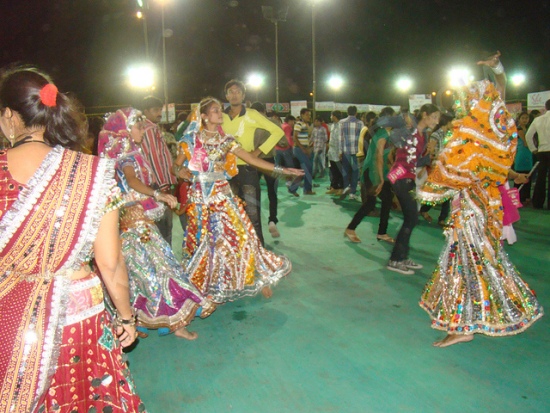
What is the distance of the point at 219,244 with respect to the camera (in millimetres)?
4266

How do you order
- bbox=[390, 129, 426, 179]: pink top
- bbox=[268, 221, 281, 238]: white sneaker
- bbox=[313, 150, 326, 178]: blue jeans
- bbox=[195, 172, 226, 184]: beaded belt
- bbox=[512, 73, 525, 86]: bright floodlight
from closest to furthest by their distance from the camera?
bbox=[195, 172, 226, 184]: beaded belt < bbox=[390, 129, 426, 179]: pink top < bbox=[268, 221, 281, 238]: white sneaker < bbox=[313, 150, 326, 178]: blue jeans < bbox=[512, 73, 525, 86]: bright floodlight

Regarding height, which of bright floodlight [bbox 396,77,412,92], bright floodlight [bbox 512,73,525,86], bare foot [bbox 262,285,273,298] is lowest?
bare foot [bbox 262,285,273,298]

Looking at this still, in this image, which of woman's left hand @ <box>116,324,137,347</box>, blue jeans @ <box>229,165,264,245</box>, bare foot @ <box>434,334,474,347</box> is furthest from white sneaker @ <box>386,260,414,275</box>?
woman's left hand @ <box>116,324,137,347</box>

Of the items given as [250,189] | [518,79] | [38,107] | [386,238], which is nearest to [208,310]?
[250,189]

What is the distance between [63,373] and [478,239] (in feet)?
9.24

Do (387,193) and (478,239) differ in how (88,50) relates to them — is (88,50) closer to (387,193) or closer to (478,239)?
(387,193)

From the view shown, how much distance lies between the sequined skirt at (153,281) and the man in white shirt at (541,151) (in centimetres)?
750

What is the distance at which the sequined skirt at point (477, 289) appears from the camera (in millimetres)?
3256

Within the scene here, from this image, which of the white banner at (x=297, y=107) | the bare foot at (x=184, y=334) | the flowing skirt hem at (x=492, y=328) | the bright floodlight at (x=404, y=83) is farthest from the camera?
the bright floodlight at (x=404, y=83)

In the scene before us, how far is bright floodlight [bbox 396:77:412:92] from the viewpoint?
31.1 meters

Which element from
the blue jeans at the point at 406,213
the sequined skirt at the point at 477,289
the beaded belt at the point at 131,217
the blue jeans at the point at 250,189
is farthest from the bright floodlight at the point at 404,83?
the beaded belt at the point at 131,217

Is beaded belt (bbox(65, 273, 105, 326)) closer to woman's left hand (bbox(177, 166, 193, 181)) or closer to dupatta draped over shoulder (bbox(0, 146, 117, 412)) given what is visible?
dupatta draped over shoulder (bbox(0, 146, 117, 412))

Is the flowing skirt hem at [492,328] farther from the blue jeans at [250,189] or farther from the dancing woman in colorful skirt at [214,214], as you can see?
the blue jeans at [250,189]

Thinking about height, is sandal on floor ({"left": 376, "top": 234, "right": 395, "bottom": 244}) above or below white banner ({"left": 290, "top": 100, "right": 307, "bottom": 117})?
below
